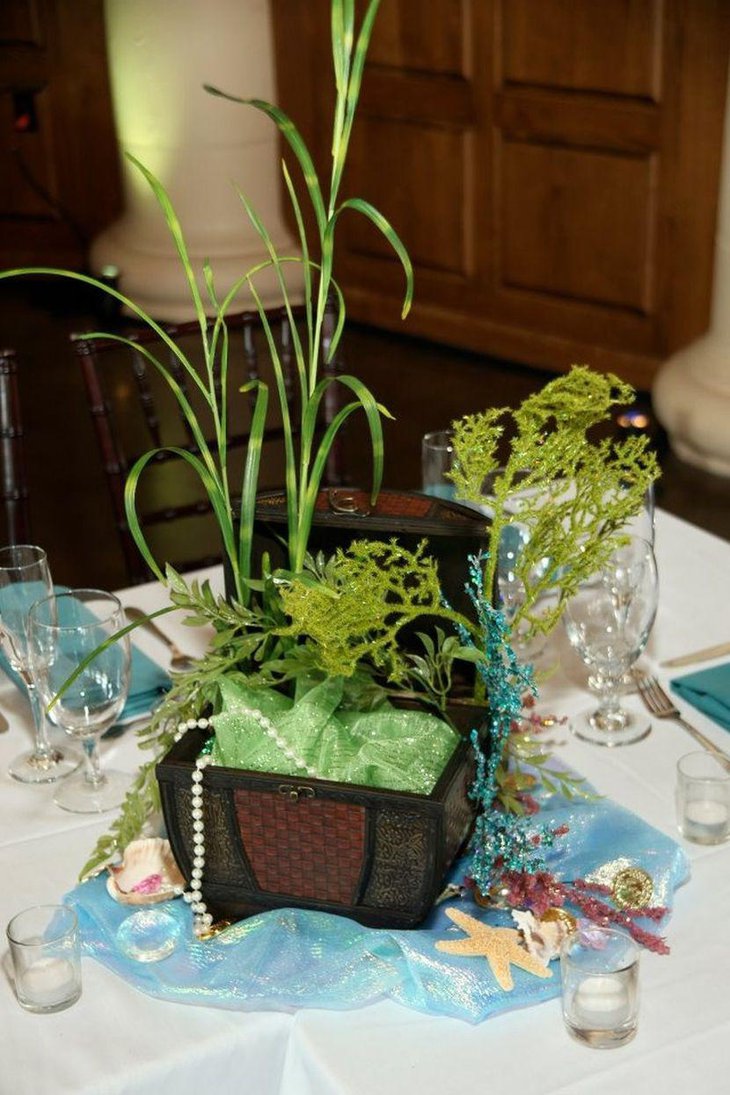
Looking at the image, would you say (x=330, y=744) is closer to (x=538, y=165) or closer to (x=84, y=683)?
(x=84, y=683)

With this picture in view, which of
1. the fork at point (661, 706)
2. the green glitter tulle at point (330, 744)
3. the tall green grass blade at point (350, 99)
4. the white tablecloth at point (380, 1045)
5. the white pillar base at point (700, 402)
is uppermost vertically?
the tall green grass blade at point (350, 99)

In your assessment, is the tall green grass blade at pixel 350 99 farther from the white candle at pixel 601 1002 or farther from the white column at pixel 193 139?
the white column at pixel 193 139

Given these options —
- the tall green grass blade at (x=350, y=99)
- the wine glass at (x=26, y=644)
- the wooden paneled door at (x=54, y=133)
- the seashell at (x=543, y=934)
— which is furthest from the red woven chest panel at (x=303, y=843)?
the wooden paneled door at (x=54, y=133)

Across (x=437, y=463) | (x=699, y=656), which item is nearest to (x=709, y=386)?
(x=437, y=463)

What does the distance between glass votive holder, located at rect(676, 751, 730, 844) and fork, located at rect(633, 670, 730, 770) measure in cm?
8

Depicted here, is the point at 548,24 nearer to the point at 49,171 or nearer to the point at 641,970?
the point at 49,171

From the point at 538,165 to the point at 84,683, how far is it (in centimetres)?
408

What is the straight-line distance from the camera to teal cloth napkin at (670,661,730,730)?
1.59 meters

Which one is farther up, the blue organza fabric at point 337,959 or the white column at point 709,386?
the blue organza fabric at point 337,959

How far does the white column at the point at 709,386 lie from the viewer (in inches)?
167

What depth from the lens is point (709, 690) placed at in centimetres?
161

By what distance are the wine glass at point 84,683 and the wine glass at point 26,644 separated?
0.04m

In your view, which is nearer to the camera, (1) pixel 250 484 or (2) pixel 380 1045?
(2) pixel 380 1045

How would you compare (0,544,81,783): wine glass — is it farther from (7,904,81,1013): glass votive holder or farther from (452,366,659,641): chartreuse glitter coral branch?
(452,366,659,641): chartreuse glitter coral branch
